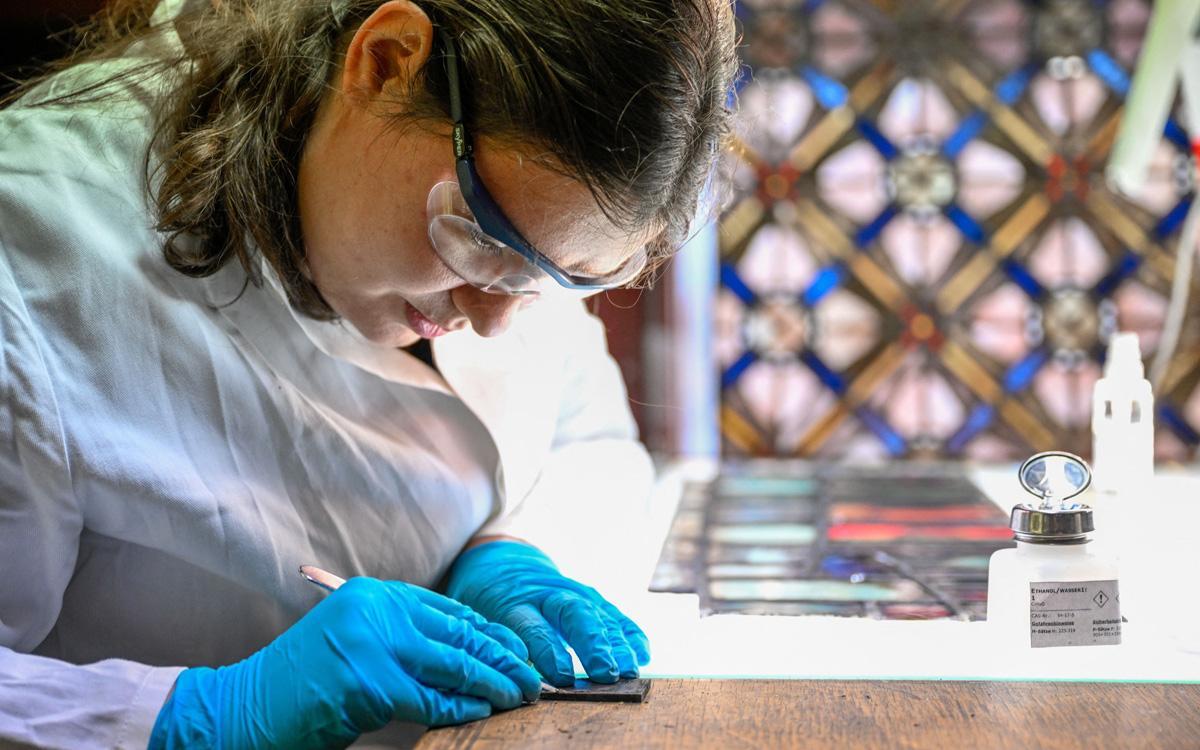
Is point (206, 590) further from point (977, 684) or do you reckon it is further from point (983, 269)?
point (983, 269)

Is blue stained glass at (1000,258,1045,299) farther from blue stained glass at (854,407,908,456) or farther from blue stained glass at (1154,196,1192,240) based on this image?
blue stained glass at (854,407,908,456)

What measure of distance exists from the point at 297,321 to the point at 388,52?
318 millimetres

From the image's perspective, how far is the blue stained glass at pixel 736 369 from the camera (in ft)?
11.3

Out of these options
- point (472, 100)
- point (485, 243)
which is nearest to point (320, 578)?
A: point (485, 243)

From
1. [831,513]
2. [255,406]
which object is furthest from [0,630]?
[831,513]

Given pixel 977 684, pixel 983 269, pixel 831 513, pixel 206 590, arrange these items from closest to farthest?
pixel 977 684 → pixel 206 590 → pixel 831 513 → pixel 983 269

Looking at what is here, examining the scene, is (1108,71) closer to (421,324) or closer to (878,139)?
(878,139)

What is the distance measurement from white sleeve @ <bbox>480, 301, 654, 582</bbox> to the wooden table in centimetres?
51

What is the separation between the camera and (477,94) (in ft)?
3.91

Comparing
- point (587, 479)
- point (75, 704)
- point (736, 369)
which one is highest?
point (736, 369)

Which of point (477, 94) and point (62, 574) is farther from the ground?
point (477, 94)

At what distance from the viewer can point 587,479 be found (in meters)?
1.83

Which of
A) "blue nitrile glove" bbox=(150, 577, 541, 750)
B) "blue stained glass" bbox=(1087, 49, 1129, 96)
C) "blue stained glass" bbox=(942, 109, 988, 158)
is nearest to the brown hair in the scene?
"blue nitrile glove" bbox=(150, 577, 541, 750)

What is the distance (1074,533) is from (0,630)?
1.02m
